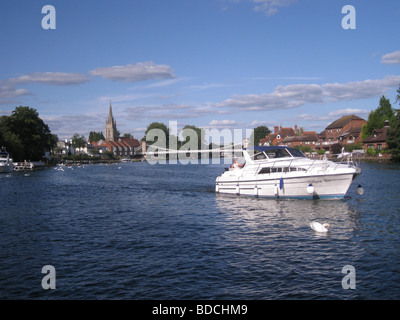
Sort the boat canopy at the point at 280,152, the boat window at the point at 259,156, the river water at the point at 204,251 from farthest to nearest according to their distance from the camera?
the boat window at the point at 259,156 < the boat canopy at the point at 280,152 < the river water at the point at 204,251

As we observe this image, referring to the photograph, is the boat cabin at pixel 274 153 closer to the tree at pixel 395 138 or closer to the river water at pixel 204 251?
the river water at pixel 204 251

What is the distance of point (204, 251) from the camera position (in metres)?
16.4

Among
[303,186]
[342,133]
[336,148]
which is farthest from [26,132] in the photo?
[342,133]

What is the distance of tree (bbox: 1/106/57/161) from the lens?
315 ft

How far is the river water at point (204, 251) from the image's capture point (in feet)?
40.1

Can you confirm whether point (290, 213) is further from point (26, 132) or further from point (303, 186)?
point (26, 132)

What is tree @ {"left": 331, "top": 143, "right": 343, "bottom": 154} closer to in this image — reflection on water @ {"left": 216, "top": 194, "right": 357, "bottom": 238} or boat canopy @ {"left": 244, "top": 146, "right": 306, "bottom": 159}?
boat canopy @ {"left": 244, "top": 146, "right": 306, "bottom": 159}

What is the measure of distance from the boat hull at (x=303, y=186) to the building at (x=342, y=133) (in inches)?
3710

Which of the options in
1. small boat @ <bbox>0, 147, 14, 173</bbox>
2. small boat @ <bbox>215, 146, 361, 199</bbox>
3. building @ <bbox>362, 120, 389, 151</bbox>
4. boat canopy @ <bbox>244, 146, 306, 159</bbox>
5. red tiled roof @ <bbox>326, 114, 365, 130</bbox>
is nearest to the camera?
small boat @ <bbox>215, 146, 361, 199</bbox>

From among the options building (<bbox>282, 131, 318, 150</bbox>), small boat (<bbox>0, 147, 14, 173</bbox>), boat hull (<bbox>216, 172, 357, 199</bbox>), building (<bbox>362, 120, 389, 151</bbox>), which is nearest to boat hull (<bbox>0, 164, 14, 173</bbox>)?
small boat (<bbox>0, 147, 14, 173</bbox>)

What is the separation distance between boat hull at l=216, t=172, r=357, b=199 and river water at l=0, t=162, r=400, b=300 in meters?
0.98

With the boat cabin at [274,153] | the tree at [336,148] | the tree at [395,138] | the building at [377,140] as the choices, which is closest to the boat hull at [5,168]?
the boat cabin at [274,153]

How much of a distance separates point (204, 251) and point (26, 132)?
100199 mm

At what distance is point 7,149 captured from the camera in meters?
90.9
